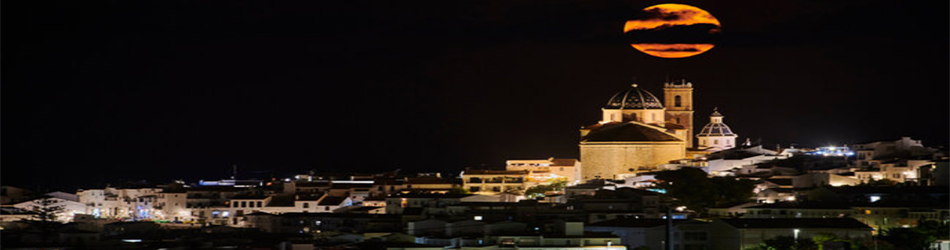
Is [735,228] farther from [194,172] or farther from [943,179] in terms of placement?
[194,172]

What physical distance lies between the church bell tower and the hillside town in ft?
3.01

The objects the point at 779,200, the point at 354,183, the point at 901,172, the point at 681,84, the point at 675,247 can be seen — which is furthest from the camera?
the point at 681,84

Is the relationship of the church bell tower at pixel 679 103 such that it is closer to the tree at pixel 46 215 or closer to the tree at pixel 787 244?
the tree at pixel 46 215

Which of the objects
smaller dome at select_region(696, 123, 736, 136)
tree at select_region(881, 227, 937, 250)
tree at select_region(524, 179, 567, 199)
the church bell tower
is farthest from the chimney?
the church bell tower

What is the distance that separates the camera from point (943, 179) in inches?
1180

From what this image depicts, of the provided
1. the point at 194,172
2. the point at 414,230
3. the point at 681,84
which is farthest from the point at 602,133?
the point at 194,172

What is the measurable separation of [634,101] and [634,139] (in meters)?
4.41

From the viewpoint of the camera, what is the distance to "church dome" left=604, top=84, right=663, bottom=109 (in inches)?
1667

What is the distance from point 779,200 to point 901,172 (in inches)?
132

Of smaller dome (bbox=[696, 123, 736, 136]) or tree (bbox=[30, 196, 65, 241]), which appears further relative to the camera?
smaller dome (bbox=[696, 123, 736, 136])

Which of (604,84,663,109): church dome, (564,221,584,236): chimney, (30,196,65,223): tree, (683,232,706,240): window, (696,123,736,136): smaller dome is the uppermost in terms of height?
(604,84,663,109): church dome

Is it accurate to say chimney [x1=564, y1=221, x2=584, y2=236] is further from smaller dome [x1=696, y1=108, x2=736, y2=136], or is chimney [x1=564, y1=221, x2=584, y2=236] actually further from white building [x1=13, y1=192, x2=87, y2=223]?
smaller dome [x1=696, y1=108, x2=736, y2=136]

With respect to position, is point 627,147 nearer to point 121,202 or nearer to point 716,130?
point 716,130

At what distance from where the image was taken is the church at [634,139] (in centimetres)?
3816
